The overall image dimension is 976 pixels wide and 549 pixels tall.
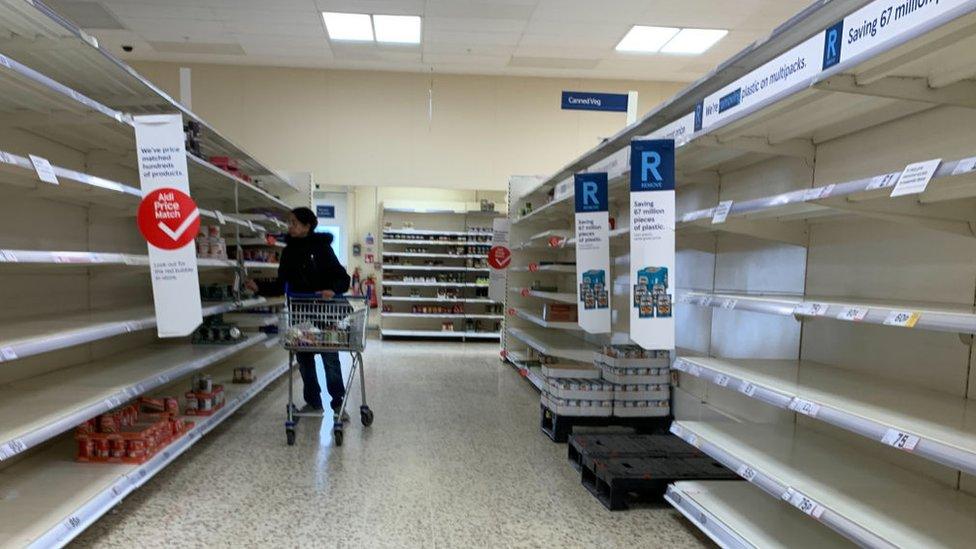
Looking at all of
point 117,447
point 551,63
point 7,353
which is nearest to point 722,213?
point 7,353

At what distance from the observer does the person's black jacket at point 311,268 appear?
410 centimetres

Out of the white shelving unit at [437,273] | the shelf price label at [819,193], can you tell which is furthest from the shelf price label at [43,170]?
the white shelving unit at [437,273]

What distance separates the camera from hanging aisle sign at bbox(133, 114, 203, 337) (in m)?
2.48

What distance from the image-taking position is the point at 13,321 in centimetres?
257

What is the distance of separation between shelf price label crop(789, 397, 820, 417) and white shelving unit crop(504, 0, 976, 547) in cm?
1

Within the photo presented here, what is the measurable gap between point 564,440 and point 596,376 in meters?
0.56

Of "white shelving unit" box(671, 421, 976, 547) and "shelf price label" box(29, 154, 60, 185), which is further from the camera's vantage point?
"shelf price label" box(29, 154, 60, 185)

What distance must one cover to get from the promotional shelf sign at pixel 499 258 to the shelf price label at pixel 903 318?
5386 mm

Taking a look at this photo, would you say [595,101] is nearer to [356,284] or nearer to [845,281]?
[845,281]

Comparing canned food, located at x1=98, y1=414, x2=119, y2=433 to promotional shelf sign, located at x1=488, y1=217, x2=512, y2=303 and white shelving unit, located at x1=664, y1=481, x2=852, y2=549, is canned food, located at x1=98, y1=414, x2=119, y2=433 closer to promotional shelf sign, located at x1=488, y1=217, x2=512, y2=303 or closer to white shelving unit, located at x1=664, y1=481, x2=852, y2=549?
white shelving unit, located at x1=664, y1=481, x2=852, y2=549

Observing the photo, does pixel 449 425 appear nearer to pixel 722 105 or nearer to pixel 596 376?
pixel 596 376

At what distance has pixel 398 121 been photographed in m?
8.22

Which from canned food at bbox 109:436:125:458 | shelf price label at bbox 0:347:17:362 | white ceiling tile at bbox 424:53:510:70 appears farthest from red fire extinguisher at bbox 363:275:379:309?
shelf price label at bbox 0:347:17:362

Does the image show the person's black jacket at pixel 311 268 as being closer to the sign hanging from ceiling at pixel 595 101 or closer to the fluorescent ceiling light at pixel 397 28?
the sign hanging from ceiling at pixel 595 101
